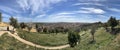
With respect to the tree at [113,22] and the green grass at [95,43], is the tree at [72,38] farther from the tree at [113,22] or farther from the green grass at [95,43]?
the tree at [113,22]

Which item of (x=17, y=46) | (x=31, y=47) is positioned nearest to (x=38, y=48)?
(x=31, y=47)

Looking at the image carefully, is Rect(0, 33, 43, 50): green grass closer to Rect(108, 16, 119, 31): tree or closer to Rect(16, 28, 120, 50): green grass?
Rect(16, 28, 120, 50): green grass

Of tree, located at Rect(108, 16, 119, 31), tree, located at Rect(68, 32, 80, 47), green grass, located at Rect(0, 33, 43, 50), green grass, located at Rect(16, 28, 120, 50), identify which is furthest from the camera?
tree, located at Rect(108, 16, 119, 31)

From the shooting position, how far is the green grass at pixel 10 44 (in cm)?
7880

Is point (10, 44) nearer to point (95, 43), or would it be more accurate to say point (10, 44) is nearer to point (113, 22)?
point (95, 43)

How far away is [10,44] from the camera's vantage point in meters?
82.7

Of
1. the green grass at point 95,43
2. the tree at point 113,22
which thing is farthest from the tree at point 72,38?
the tree at point 113,22

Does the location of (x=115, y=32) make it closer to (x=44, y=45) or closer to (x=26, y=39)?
(x=44, y=45)

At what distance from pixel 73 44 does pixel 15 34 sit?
27724 millimetres

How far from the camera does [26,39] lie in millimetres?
96875

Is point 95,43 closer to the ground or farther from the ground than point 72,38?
closer to the ground

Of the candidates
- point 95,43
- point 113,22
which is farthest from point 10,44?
point 113,22

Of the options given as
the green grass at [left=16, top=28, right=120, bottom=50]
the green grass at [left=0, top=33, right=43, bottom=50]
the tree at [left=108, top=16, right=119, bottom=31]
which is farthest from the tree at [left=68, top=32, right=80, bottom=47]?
A: the green grass at [left=0, top=33, right=43, bottom=50]

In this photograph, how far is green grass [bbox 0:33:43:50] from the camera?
78.8 m
